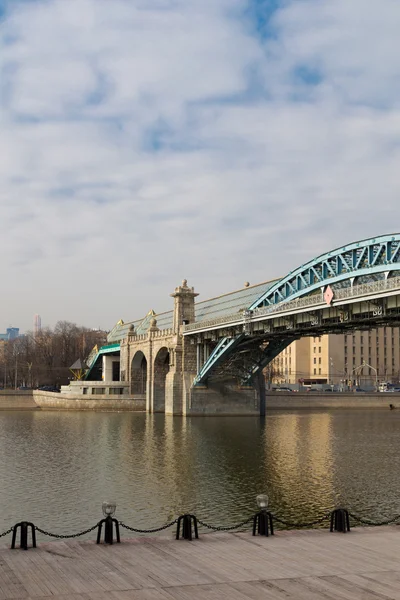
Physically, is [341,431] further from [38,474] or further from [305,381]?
[305,381]

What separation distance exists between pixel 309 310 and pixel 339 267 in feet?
14.0

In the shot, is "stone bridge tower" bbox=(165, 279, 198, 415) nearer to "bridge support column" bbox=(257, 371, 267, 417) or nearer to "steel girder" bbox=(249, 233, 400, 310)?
"bridge support column" bbox=(257, 371, 267, 417)

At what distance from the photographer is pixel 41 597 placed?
1178 centimetres

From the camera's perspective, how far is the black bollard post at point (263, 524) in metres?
17.1

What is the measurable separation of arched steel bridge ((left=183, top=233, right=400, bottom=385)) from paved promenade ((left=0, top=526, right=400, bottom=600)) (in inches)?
1252

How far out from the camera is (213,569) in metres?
13.8

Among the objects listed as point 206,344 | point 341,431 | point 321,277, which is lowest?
point 341,431

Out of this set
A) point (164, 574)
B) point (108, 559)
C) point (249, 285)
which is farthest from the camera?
point (249, 285)

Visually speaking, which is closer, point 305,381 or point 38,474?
point 38,474

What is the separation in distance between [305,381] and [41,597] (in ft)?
446

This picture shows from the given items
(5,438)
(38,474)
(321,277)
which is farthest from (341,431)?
(38,474)

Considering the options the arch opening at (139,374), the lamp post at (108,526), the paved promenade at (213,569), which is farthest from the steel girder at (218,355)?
the paved promenade at (213,569)

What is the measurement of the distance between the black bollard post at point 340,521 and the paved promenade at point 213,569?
47cm

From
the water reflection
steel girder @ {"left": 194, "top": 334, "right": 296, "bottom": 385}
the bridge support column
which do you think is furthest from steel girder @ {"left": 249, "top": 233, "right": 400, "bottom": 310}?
the bridge support column
